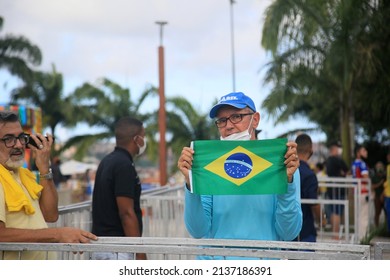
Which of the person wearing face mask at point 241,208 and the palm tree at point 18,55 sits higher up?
the palm tree at point 18,55

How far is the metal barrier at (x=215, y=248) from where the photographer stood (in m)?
3.04

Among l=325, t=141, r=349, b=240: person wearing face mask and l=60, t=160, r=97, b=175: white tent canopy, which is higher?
l=60, t=160, r=97, b=175: white tent canopy

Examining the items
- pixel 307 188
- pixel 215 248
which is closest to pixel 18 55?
pixel 307 188

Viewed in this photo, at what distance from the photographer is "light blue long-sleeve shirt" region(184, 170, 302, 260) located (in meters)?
3.44

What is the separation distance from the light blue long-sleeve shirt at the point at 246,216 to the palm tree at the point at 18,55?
102 feet

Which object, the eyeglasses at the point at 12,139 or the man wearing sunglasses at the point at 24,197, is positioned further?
the eyeglasses at the point at 12,139

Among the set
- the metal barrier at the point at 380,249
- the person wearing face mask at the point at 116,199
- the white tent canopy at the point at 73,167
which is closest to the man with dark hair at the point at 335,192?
the person wearing face mask at the point at 116,199

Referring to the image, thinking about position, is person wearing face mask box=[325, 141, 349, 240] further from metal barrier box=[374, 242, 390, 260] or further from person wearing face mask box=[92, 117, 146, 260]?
metal barrier box=[374, 242, 390, 260]

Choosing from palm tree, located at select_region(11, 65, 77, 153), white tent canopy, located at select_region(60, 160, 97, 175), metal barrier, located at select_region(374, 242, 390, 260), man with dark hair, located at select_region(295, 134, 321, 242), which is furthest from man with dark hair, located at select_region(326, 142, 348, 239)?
white tent canopy, located at select_region(60, 160, 97, 175)

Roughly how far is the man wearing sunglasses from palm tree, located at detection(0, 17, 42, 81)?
30.1m

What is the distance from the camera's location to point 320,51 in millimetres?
17859

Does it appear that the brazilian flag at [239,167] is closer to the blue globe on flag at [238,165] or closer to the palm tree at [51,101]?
the blue globe on flag at [238,165]

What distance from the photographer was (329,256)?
9.82 ft

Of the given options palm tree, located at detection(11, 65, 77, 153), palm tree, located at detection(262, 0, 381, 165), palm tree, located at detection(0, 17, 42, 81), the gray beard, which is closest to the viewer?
the gray beard
